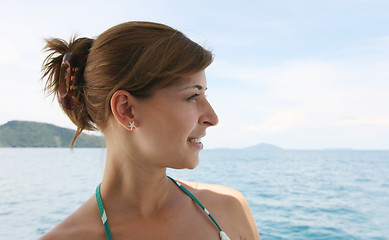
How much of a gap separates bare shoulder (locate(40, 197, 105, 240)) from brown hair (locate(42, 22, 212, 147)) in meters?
0.33

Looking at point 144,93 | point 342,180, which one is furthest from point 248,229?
point 342,180

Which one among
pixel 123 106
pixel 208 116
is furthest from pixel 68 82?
pixel 208 116

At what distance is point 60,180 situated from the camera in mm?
21062

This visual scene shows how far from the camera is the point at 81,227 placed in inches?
48.9

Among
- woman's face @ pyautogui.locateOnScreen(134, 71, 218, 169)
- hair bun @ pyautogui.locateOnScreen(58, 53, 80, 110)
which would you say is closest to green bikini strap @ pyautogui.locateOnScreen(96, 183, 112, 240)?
woman's face @ pyautogui.locateOnScreen(134, 71, 218, 169)

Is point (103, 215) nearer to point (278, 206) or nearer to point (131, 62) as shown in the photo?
point (131, 62)

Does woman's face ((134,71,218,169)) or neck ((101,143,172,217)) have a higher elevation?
woman's face ((134,71,218,169))

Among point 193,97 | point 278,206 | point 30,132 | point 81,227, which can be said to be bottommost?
point 30,132

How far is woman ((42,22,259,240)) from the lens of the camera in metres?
1.18

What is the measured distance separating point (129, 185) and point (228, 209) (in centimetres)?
43

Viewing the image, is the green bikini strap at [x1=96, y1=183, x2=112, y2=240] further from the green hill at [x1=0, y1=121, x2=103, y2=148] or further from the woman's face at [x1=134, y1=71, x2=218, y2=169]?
the green hill at [x1=0, y1=121, x2=103, y2=148]

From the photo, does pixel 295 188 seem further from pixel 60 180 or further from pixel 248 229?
pixel 248 229

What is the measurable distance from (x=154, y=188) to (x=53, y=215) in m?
12.4

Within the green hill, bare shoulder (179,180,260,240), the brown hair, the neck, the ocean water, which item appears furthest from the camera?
the green hill
